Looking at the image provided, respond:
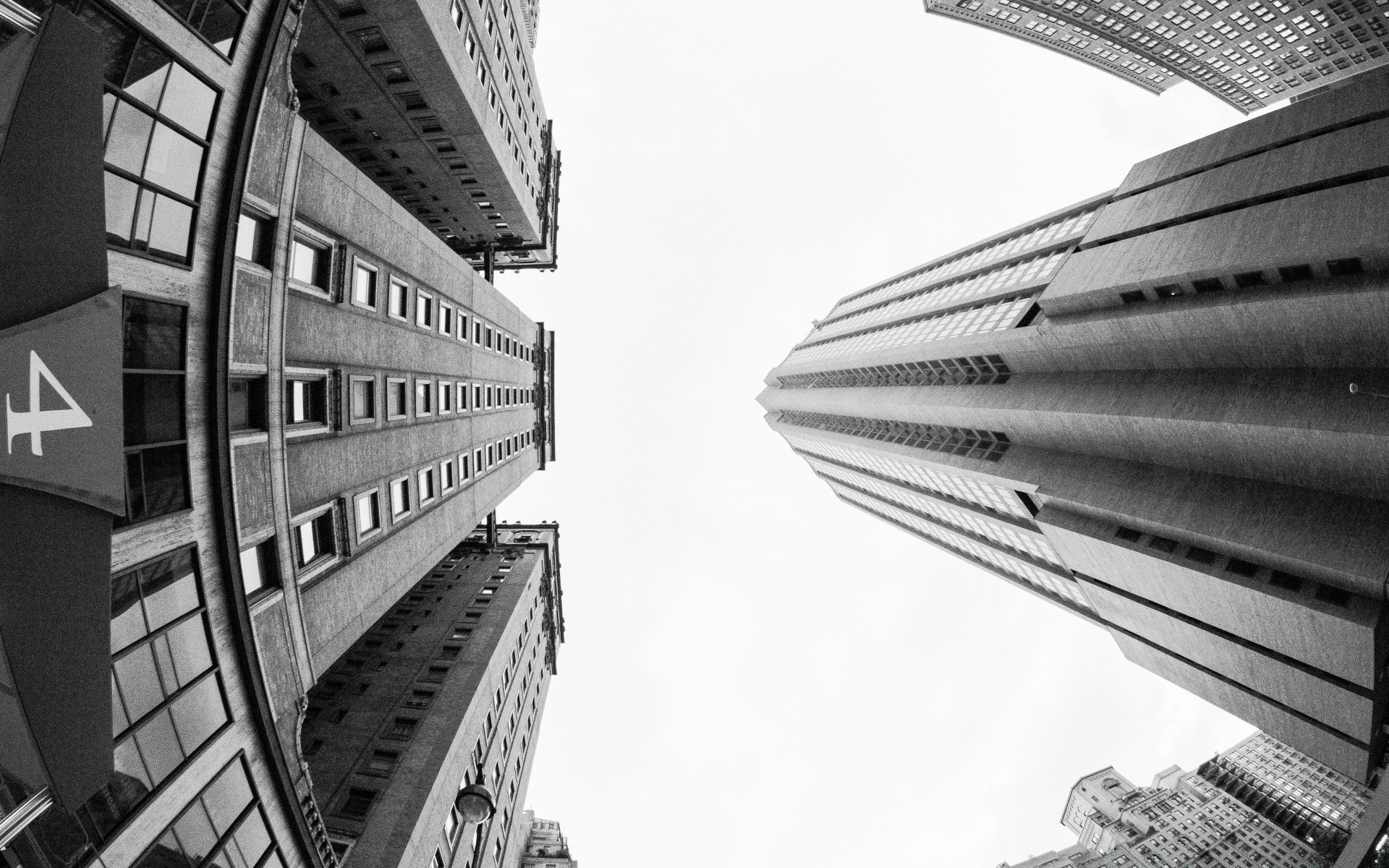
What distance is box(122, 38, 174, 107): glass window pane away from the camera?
1321cm

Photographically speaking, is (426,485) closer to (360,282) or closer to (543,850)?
(360,282)

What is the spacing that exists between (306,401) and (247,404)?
4.35m

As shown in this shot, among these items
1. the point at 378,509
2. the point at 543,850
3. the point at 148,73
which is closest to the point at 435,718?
the point at 378,509

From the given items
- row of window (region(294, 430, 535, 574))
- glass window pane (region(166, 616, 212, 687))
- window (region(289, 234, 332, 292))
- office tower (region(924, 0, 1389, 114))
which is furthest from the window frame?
office tower (region(924, 0, 1389, 114))

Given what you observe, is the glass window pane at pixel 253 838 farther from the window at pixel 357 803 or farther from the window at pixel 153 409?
the window at pixel 357 803

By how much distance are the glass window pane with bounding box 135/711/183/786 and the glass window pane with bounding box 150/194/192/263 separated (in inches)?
418

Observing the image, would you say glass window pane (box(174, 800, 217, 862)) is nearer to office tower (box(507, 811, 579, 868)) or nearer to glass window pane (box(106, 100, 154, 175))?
glass window pane (box(106, 100, 154, 175))

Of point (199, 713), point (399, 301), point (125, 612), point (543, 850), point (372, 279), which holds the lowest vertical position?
point (543, 850)

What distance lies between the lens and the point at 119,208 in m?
13.0

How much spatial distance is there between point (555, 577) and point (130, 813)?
7605cm

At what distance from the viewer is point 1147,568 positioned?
43.4m

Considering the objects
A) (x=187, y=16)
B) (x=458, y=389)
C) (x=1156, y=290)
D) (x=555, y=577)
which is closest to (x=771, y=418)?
(x=555, y=577)

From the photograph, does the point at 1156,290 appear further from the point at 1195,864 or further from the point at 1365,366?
the point at 1195,864

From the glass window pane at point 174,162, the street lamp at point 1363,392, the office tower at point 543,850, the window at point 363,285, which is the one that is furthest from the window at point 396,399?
the office tower at point 543,850
